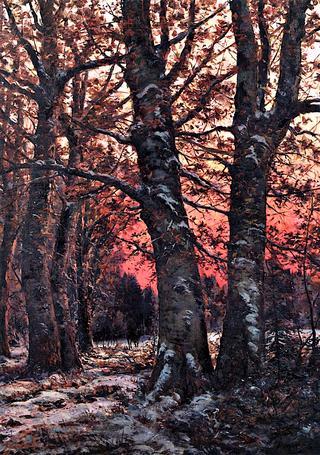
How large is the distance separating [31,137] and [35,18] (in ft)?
11.1

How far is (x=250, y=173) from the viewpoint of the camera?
9211 millimetres

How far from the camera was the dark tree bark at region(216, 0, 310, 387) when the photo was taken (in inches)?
329

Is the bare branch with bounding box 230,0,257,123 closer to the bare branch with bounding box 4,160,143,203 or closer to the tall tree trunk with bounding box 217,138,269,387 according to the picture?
the tall tree trunk with bounding box 217,138,269,387

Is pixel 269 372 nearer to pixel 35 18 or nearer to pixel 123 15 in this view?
pixel 123 15

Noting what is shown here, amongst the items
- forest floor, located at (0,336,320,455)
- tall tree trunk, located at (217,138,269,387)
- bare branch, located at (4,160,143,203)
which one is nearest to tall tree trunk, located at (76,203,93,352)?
bare branch, located at (4,160,143,203)

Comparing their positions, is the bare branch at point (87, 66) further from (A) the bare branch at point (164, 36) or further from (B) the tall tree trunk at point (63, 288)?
(B) the tall tree trunk at point (63, 288)

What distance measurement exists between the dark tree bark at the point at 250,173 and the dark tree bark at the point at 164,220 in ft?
1.95

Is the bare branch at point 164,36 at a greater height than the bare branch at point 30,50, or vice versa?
the bare branch at point 30,50

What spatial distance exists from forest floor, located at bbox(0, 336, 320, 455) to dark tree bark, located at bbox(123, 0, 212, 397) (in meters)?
0.63

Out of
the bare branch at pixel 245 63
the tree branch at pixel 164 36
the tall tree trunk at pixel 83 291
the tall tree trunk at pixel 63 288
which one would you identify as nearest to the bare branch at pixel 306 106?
the bare branch at pixel 245 63

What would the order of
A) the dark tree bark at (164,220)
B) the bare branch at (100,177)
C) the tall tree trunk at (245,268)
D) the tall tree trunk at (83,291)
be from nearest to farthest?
1. the dark tree bark at (164,220)
2. the tall tree trunk at (245,268)
3. the bare branch at (100,177)
4. the tall tree trunk at (83,291)

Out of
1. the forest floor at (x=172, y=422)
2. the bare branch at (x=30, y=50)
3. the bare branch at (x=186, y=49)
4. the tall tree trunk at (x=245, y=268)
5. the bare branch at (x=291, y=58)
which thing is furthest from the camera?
the bare branch at (x=30, y=50)

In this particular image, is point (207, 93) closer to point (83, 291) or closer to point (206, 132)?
point (206, 132)

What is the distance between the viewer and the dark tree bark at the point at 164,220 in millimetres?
8047
